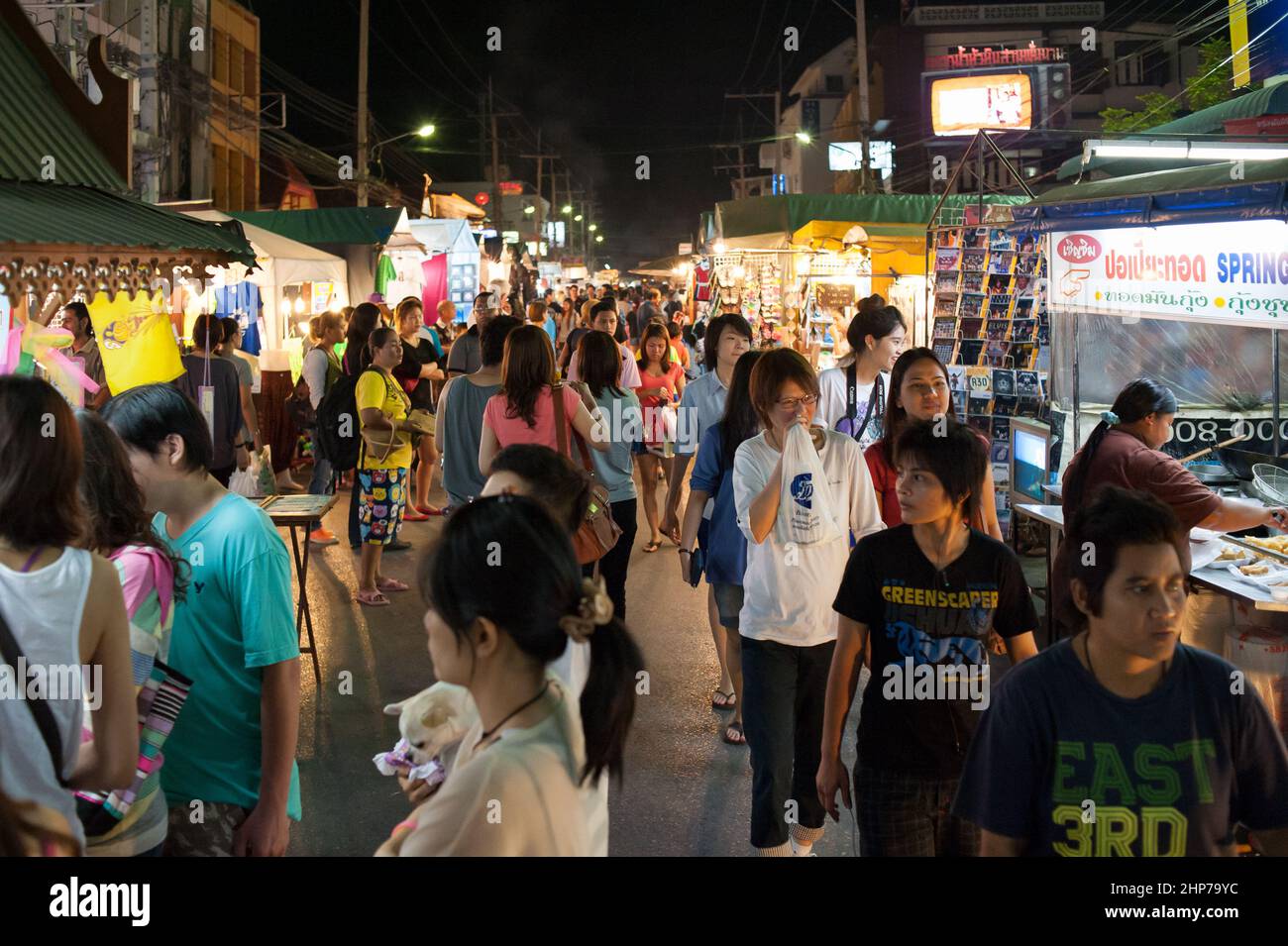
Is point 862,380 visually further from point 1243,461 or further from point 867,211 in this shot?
point 867,211

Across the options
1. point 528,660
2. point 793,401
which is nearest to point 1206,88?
point 793,401

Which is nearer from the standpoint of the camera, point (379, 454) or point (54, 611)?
point (54, 611)


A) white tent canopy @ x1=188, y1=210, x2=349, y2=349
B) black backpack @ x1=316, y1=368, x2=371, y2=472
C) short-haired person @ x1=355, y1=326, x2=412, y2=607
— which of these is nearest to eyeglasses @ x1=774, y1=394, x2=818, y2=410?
short-haired person @ x1=355, y1=326, x2=412, y2=607

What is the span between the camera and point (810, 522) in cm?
463

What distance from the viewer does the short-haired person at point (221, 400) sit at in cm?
894

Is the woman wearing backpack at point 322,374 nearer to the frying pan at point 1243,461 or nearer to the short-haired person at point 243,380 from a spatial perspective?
the short-haired person at point 243,380

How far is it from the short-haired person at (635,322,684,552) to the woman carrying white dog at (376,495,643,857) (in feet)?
27.8

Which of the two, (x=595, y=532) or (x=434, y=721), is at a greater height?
(x=595, y=532)

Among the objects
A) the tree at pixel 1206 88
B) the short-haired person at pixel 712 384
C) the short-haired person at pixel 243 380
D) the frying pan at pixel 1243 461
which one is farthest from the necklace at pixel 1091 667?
the tree at pixel 1206 88

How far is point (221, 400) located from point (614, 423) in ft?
11.2

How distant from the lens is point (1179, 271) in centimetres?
756

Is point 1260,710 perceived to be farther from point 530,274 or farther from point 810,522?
point 530,274

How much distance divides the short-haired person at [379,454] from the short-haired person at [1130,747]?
267 inches
